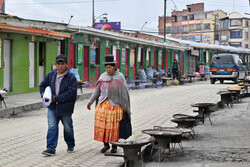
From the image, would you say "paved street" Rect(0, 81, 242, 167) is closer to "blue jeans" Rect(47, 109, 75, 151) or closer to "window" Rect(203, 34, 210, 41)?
"blue jeans" Rect(47, 109, 75, 151)

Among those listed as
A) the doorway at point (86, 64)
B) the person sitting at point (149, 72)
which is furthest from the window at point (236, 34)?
the doorway at point (86, 64)

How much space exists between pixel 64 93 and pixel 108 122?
860mm

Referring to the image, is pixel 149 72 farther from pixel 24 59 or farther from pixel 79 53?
pixel 24 59

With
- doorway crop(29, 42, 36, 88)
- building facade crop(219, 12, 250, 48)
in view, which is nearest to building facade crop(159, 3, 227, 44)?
building facade crop(219, 12, 250, 48)

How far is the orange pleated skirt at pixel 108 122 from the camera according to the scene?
6.81 m

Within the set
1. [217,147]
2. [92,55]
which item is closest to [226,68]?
[92,55]

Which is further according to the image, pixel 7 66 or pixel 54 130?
pixel 7 66

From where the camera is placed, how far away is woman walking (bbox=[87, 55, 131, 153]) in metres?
6.83

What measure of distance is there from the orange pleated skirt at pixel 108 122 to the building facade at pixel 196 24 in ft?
307

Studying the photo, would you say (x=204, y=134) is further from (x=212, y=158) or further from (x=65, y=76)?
(x=65, y=76)

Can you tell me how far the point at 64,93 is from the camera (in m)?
6.92

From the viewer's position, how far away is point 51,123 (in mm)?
6926

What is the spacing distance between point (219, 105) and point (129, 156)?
992 cm

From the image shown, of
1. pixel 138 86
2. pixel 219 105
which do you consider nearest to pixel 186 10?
pixel 138 86
